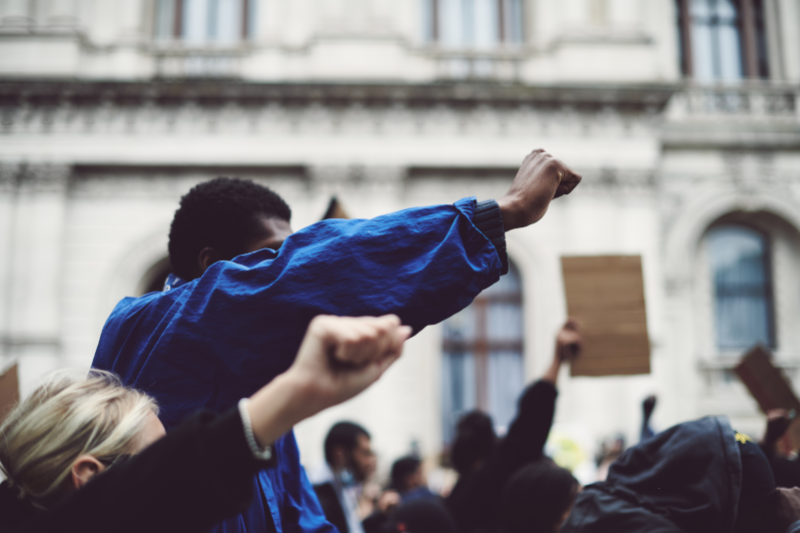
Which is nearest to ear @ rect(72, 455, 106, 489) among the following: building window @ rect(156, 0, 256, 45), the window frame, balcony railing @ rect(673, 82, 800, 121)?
building window @ rect(156, 0, 256, 45)

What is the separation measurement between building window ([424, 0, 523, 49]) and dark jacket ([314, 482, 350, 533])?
11164mm

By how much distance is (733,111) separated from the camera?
13.3 meters

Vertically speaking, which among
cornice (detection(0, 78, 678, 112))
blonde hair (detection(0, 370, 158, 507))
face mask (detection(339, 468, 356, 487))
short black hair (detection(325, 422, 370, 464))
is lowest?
face mask (detection(339, 468, 356, 487))

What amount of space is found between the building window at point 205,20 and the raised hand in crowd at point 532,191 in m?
12.8

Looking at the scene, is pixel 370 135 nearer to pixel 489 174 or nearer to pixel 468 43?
pixel 489 174

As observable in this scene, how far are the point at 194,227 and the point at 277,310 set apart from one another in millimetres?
637

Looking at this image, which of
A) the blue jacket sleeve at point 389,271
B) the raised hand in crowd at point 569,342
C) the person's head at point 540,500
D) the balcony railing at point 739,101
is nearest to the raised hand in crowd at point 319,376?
the blue jacket sleeve at point 389,271

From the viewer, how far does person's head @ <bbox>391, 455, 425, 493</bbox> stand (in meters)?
5.88

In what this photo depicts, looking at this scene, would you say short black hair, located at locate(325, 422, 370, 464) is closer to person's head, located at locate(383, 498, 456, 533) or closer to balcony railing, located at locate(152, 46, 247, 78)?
person's head, located at locate(383, 498, 456, 533)

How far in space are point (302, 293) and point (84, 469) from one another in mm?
466

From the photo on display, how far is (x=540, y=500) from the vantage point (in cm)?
250

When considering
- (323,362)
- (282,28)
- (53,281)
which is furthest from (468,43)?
(323,362)

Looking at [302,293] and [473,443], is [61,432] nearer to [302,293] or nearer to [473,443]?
[302,293]

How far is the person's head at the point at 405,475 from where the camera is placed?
588 centimetres
